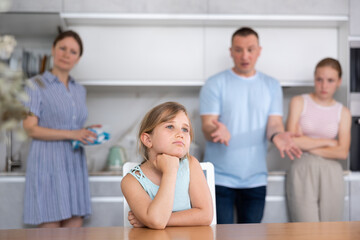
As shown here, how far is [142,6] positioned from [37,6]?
2.09ft

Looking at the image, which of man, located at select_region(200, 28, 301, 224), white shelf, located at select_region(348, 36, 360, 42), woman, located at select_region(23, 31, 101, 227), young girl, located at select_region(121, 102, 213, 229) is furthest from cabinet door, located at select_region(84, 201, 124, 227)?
white shelf, located at select_region(348, 36, 360, 42)

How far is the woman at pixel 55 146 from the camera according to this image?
214 centimetres

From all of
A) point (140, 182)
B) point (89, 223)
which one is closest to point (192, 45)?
point (89, 223)

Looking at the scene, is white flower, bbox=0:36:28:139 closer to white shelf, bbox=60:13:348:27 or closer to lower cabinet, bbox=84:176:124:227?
lower cabinet, bbox=84:176:124:227

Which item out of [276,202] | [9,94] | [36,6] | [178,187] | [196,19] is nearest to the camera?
[9,94]

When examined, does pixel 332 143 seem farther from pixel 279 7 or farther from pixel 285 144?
pixel 279 7

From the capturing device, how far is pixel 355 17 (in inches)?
109

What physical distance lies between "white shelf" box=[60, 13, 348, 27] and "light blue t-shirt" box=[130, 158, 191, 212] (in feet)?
5.35

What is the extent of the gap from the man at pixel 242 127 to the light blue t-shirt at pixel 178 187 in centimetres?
91

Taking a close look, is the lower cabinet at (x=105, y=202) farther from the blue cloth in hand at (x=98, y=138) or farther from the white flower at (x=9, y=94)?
the white flower at (x=9, y=94)

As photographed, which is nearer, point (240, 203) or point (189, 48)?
point (240, 203)

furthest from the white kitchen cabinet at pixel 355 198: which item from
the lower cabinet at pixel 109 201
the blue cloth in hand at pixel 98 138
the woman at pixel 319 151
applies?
the blue cloth in hand at pixel 98 138

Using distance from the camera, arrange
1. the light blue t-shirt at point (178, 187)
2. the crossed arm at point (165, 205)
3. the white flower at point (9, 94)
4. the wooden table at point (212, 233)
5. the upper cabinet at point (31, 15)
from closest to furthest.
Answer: the white flower at point (9, 94) → the wooden table at point (212, 233) → the crossed arm at point (165, 205) → the light blue t-shirt at point (178, 187) → the upper cabinet at point (31, 15)

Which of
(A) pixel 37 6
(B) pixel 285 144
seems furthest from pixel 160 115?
(A) pixel 37 6
